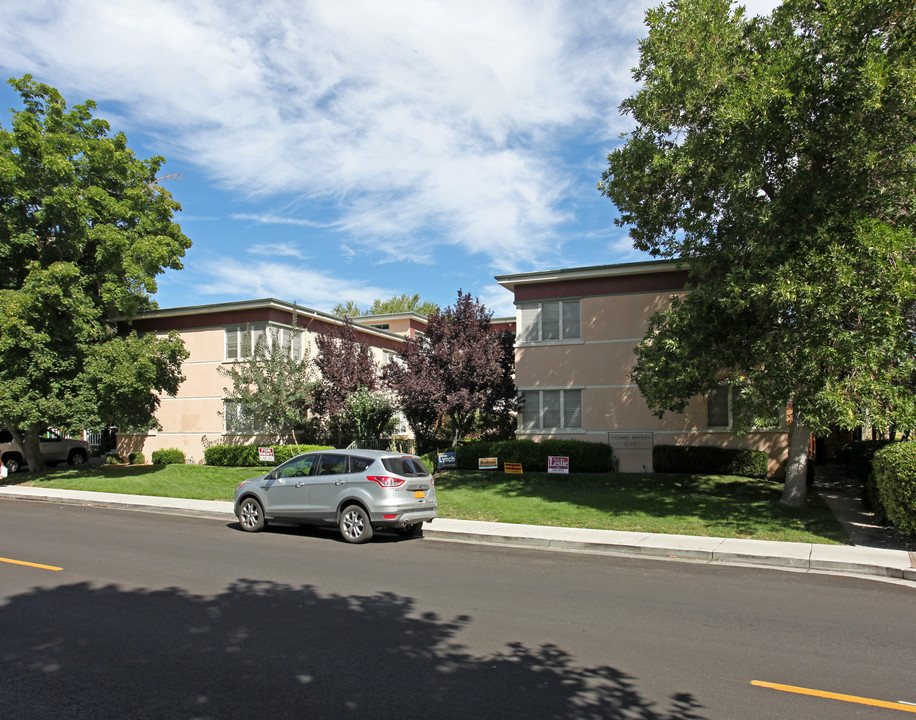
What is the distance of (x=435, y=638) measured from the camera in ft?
20.7

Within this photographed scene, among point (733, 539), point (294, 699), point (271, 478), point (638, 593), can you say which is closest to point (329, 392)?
point (271, 478)

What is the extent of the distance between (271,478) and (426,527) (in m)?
3.18

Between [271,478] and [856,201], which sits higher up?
[856,201]

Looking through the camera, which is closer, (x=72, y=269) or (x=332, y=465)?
(x=332, y=465)

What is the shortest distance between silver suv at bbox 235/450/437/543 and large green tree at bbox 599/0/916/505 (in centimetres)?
607

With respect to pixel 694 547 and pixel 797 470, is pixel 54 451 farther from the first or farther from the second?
pixel 797 470

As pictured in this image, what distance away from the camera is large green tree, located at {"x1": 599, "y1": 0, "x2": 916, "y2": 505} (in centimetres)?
1165

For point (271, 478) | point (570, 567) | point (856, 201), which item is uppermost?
point (856, 201)

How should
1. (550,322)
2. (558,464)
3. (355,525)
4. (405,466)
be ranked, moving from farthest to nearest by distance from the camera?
(550,322), (558,464), (405,466), (355,525)

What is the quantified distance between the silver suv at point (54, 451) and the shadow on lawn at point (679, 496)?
18.5 m

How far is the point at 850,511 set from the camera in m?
14.9

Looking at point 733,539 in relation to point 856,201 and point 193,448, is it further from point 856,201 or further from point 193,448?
point 193,448

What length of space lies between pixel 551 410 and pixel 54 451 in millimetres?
21507

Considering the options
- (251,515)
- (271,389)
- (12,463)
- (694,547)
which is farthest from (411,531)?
(12,463)
